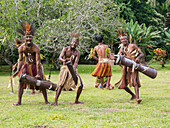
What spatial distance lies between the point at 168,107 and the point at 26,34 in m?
3.55

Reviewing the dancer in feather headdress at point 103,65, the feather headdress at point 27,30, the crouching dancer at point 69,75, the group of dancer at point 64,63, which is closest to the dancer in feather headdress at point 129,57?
the group of dancer at point 64,63

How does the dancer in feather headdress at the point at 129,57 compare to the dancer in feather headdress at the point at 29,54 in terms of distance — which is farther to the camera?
the dancer in feather headdress at the point at 129,57

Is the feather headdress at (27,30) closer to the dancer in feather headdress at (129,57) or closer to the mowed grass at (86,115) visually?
the mowed grass at (86,115)

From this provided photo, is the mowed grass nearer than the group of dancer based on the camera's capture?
Yes

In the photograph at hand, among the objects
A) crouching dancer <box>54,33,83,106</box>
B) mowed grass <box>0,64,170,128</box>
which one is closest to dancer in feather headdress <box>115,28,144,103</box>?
mowed grass <box>0,64,170,128</box>

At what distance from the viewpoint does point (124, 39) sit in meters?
7.33

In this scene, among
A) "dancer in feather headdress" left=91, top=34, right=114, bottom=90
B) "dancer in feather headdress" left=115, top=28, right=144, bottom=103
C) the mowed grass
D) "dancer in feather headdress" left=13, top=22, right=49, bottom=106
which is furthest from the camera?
"dancer in feather headdress" left=91, top=34, right=114, bottom=90

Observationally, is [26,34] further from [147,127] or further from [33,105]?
[147,127]

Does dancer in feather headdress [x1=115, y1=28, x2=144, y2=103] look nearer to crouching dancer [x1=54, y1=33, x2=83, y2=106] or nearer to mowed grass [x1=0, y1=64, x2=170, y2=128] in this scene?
mowed grass [x1=0, y1=64, x2=170, y2=128]

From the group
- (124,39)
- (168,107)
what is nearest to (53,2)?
(124,39)

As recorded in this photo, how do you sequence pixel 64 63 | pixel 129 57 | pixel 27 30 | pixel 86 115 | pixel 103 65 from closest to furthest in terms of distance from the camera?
1. pixel 86 115
2. pixel 27 30
3. pixel 64 63
4. pixel 129 57
5. pixel 103 65

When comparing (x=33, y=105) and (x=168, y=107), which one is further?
(x=33, y=105)

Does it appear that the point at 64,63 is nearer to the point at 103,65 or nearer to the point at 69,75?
the point at 69,75

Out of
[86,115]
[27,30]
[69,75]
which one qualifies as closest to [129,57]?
[69,75]
